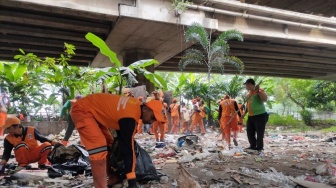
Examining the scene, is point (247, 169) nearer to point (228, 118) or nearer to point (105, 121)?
point (105, 121)

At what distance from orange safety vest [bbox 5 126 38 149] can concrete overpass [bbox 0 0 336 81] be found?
3546mm

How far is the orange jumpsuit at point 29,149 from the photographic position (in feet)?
14.3

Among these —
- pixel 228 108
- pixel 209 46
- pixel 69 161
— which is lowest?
pixel 69 161

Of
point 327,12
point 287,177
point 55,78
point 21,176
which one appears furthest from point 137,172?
point 327,12

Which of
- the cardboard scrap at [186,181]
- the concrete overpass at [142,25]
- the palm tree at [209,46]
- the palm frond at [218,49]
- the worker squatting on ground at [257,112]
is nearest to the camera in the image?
the cardboard scrap at [186,181]

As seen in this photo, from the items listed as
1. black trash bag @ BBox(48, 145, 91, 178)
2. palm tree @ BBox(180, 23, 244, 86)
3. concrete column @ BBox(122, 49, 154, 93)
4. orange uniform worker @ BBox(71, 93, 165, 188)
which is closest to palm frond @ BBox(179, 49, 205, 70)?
palm tree @ BBox(180, 23, 244, 86)

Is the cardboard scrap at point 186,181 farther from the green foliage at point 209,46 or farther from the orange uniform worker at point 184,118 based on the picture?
the orange uniform worker at point 184,118

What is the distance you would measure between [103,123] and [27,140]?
199 cm

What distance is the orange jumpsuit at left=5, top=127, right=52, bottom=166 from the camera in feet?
14.3

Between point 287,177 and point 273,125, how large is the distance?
56.3ft

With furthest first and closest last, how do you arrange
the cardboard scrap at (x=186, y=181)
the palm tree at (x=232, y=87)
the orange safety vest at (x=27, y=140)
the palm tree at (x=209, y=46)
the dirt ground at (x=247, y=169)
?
the palm tree at (x=232, y=87), the palm tree at (x=209, y=46), the orange safety vest at (x=27, y=140), the dirt ground at (x=247, y=169), the cardboard scrap at (x=186, y=181)

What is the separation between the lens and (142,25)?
8000 mm

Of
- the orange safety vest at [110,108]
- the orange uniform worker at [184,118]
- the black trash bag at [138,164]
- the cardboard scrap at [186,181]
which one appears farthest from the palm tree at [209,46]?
the cardboard scrap at [186,181]

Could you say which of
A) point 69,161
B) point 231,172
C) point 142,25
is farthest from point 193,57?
Result: point 69,161
